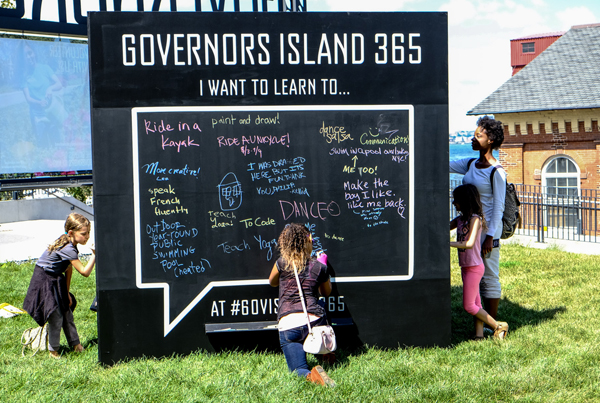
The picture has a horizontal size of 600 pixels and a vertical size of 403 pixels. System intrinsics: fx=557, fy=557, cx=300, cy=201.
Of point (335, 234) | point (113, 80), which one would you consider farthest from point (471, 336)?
point (113, 80)

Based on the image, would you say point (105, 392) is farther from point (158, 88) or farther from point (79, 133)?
point (79, 133)

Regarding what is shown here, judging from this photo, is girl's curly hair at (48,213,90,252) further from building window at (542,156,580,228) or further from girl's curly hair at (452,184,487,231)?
building window at (542,156,580,228)

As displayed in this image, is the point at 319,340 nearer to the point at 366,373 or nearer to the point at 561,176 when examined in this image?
the point at 366,373

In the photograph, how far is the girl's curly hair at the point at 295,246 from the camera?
16.3 ft

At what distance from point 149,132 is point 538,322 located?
4.80 metres

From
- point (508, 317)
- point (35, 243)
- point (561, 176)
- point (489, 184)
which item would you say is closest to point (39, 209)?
point (35, 243)

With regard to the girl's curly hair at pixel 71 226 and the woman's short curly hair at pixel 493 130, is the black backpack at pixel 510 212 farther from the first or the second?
the girl's curly hair at pixel 71 226

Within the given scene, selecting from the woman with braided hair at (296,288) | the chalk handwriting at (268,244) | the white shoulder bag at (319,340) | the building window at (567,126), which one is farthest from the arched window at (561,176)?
the white shoulder bag at (319,340)

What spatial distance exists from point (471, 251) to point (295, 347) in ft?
7.10

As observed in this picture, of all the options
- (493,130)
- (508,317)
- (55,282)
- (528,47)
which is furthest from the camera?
(528,47)

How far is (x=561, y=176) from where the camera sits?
72.9 ft

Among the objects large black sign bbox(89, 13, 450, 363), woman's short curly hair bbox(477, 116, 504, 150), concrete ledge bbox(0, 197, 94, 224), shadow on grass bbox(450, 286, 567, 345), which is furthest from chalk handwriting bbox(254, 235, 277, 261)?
concrete ledge bbox(0, 197, 94, 224)

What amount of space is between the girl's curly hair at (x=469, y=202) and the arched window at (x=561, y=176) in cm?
→ 1769

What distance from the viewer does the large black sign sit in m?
5.26
